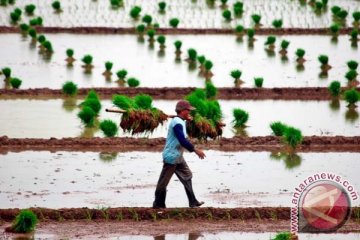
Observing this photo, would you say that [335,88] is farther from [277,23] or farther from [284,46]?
[277,23]

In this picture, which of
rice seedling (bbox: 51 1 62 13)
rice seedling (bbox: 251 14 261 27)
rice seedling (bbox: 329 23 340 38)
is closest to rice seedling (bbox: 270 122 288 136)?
rice seedling (bbox: 329 23 340 38)

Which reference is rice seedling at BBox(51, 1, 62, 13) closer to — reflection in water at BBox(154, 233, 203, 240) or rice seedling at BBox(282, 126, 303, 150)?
rice seedling at BBox(282, 126, 303, 150)

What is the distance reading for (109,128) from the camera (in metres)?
13.3

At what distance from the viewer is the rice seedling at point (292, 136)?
12727mm

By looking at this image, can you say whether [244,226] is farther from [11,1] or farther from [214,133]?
[11,1]

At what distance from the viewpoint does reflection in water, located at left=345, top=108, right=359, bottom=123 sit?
49.5 feet

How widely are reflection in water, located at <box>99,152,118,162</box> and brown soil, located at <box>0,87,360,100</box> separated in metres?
3.76

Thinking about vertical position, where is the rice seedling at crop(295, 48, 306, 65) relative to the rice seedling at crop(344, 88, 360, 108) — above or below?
above

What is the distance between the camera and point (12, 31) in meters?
22.3

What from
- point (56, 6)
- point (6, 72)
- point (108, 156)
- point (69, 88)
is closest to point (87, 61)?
point (6, 72)

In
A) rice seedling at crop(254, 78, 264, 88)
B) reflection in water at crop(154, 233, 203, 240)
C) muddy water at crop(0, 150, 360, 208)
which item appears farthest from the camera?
rice seedling at crop(254, 78, 264, 88)

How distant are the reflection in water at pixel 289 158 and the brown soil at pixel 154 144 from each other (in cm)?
24

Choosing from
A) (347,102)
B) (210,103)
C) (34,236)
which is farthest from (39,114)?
(34,236)

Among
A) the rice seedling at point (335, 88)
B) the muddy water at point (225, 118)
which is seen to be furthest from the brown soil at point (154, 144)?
the rice seedling at point (335, 88)
